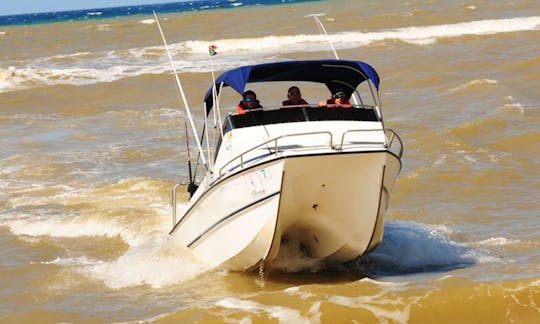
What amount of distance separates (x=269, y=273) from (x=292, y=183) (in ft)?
5.68

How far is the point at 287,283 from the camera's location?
34.5 ft

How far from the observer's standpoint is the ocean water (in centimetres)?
975

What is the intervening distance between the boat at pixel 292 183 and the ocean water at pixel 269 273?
1.44ft

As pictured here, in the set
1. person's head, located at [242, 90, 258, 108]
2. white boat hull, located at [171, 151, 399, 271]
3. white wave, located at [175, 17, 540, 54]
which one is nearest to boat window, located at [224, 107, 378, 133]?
person's head, located at [242, 90, 258, 108]

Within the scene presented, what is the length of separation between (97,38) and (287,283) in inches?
2023

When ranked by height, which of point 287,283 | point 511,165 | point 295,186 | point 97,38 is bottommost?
point 97,38

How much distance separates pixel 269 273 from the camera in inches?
424

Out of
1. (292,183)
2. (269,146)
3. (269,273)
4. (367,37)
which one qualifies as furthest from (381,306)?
(367,37)

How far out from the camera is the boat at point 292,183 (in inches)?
372

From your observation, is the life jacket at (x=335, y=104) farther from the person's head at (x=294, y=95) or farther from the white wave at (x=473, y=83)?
the white wave at (x=473, y=83)

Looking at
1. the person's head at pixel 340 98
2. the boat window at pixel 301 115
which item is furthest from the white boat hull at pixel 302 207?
the person's head at pixel 340 98

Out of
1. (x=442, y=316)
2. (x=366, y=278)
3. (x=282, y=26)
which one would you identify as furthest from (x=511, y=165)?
(x=282, y=26)

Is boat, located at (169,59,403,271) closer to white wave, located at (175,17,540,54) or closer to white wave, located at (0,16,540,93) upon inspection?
white wave, located at (0,16,540,93)

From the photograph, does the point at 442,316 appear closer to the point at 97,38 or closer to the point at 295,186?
the point at 295,186
